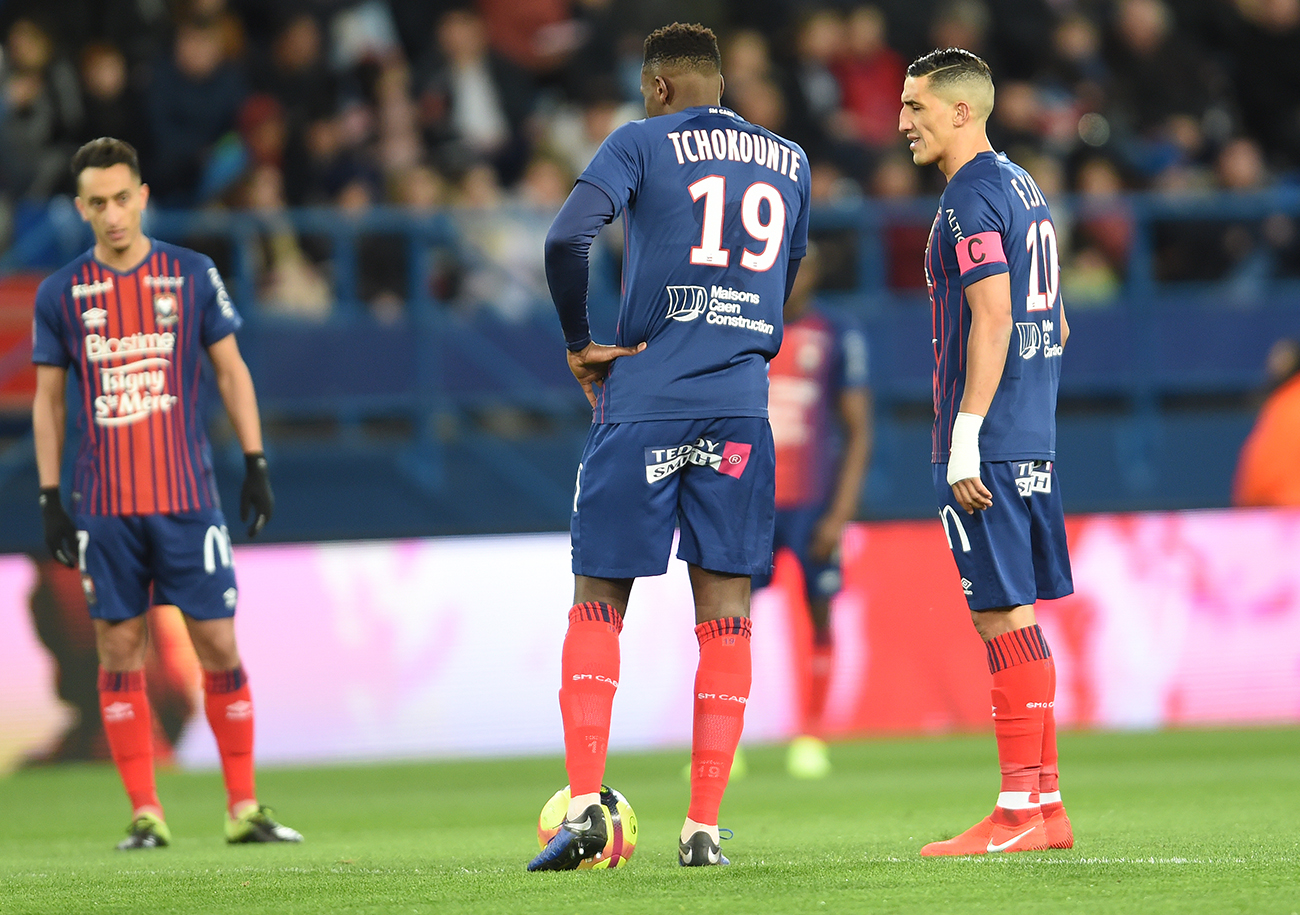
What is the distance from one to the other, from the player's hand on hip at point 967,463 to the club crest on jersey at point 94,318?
9.95 ft

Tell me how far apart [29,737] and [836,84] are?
7.85 metres

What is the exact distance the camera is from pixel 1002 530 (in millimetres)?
5102

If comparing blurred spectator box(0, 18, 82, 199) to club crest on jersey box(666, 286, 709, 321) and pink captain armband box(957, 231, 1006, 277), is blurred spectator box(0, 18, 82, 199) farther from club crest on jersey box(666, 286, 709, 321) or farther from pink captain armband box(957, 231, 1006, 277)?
pink captain armband box(957, 231, 1006, 277)

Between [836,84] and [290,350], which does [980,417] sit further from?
[836,84]

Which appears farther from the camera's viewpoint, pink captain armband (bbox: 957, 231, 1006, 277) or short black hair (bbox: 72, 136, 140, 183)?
short black hair (bbox: 72, 136, 140, 183)

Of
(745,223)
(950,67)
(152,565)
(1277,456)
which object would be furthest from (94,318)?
(1277,456)

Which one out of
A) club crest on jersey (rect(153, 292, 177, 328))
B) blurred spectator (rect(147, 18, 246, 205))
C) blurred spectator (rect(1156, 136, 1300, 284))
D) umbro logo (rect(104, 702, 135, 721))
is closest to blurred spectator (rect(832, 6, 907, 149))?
blurred spectator (rect(1156, 136, 1300, 284))

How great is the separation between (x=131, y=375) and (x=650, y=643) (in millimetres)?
3931

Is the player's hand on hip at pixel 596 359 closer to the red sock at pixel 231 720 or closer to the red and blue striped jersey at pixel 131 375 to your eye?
the red and blue striped jersey at pixel 131 375

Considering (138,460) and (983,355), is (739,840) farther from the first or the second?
(138,460)

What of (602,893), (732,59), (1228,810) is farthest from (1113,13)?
(602,893)

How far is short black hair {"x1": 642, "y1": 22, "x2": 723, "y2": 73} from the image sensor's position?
16.5 ft

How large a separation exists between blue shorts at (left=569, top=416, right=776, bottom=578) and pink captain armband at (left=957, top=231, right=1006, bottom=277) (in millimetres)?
755

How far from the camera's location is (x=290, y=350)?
1122 cm
